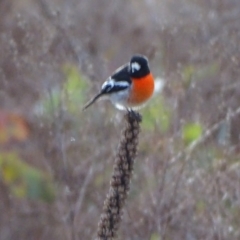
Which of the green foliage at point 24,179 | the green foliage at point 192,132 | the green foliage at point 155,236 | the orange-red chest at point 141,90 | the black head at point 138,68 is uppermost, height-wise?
the green foliage at point 24,179

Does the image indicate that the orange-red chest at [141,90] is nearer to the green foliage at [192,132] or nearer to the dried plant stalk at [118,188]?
the green foliage at [192,132]

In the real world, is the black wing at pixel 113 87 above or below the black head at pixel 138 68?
below

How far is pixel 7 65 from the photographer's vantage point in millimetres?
5859

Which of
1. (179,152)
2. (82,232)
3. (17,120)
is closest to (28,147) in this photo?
(17,120)

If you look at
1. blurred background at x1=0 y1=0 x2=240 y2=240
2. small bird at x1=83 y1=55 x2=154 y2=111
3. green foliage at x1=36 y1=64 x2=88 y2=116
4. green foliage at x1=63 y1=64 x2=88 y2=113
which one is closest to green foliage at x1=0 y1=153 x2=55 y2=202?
blurred background at x1=0 y1=0 x2=240 y2=240

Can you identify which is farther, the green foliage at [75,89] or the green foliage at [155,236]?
the green foliage at [75,89]

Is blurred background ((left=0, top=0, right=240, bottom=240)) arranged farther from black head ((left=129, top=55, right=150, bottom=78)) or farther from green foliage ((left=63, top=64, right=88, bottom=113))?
black head ((left=129, top=55, right=150, bottom=78))

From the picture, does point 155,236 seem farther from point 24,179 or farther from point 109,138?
point 24,179

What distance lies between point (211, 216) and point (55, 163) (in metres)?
1.45

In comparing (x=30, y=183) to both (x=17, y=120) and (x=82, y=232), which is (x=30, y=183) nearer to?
(x=17, y=120)

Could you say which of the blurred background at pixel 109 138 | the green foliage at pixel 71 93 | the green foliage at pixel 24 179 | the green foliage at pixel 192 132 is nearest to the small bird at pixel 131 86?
the blurred background at pixel 109 138

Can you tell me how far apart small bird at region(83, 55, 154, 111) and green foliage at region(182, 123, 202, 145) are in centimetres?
78

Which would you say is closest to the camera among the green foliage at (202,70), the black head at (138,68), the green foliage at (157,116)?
the black head at (138,68)

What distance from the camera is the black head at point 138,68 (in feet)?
15.1
